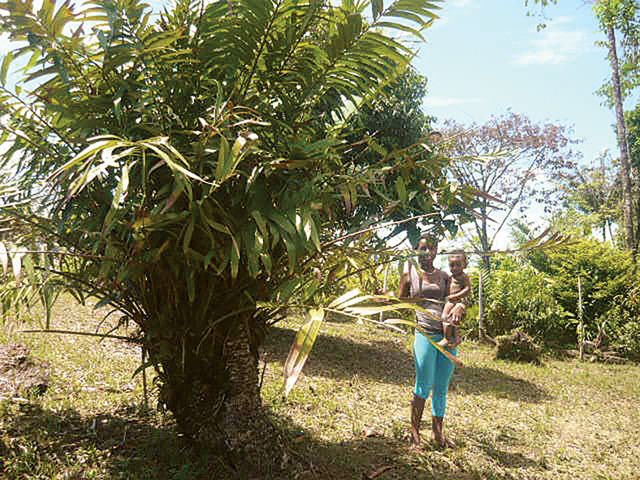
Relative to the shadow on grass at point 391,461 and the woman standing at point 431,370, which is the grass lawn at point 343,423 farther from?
Answer: the woman standing at point 431,370

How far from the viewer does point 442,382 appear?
138 inches

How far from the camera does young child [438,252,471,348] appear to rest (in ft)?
11.7

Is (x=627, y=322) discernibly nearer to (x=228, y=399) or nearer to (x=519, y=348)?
(x=519, y=348)

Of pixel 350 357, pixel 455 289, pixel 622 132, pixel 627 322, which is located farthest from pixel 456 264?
pixel 622 132

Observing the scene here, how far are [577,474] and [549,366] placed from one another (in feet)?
16.3

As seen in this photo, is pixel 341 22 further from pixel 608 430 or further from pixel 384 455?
pixel 608 430

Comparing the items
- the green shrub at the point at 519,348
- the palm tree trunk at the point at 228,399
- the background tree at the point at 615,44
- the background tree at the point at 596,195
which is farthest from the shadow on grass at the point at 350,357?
the background tree at the point at 596,195

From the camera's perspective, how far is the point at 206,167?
6.73 feet

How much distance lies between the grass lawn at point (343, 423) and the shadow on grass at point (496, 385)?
28 millimetres

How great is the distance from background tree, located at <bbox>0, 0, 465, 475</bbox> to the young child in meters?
1.22

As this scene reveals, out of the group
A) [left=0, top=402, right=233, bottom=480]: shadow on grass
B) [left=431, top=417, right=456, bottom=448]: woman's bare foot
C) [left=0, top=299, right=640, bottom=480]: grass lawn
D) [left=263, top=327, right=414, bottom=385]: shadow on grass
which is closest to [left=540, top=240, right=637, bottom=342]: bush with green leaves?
[left=0, top=299, right=640, bottom=480]: grass lawn

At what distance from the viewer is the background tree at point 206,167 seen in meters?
1.84

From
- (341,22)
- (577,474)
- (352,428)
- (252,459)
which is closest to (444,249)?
(341,22)

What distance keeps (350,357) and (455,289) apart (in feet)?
11.7
